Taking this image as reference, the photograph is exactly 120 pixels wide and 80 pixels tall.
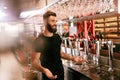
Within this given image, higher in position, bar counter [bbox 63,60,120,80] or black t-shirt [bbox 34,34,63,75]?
black t-shirt [bbox 34,34,63,75]

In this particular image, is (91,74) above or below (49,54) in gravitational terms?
below

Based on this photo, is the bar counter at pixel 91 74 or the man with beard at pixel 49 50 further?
the bar counter at pixel 91 74

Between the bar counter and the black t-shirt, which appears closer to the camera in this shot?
the black t-shirt

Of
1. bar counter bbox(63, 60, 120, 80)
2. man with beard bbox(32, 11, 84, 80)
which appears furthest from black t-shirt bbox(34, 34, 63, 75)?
bar counter bbox(63, 60, 120, 80)

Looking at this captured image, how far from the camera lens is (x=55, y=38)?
2.38 meters

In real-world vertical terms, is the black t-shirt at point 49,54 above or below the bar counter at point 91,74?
above

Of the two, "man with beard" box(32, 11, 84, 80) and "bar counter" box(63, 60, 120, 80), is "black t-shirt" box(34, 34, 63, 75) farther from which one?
"bar counter" box(63, 60, 120, 80)

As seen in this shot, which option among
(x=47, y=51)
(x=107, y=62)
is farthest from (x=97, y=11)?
(x=47, y=51)

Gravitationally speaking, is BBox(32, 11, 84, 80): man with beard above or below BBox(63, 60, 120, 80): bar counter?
above

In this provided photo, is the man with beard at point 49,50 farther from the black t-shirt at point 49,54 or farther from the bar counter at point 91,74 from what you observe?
the bar counter at point 91,74

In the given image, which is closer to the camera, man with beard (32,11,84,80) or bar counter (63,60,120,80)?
man with beard (32,11,84,80)

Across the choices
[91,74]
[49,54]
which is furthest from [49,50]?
[91,74]

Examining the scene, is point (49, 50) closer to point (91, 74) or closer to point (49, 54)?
point (49, 54)

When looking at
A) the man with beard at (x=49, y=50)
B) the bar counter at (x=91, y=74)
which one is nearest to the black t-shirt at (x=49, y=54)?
the man with beard at (x=49, y=50)
